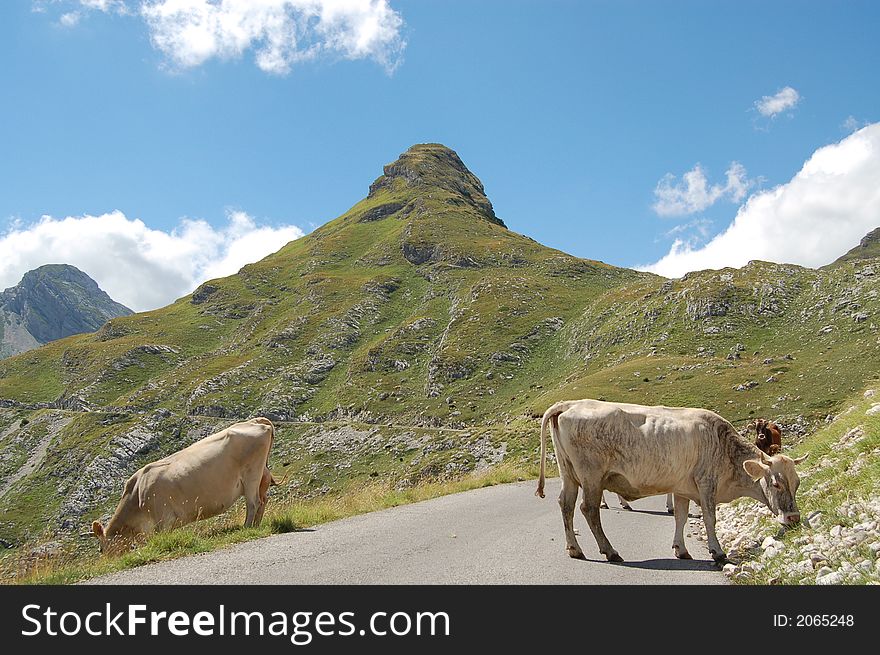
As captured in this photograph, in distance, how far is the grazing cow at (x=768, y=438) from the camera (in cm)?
1541

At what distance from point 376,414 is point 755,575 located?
10379 centimetres

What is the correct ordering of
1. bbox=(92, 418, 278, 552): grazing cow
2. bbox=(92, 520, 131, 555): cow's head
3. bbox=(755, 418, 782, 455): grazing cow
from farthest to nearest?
bbox=(755, 418, 782, 455): grazing cow, bbox=(92, 418, 278, 552): grazing cow, bbox=(92, 520, 131, 555): cow's head

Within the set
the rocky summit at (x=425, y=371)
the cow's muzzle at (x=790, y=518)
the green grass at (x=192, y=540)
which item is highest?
the rocky summit at (x=425, y=371)

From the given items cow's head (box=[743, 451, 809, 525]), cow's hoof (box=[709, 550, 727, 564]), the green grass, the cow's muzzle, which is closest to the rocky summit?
the green grass

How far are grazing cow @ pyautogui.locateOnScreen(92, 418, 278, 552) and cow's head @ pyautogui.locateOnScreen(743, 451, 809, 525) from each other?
411 inches

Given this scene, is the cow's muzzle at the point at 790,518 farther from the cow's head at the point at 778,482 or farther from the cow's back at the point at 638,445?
the cow's back at the point at 638,445

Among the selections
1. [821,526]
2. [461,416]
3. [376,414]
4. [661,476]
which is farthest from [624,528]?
[376,414]

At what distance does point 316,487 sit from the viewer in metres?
84.9

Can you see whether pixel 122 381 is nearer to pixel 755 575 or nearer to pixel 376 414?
pixel 376 414

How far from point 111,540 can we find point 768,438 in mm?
16643

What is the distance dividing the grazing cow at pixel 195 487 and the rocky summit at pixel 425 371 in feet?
164

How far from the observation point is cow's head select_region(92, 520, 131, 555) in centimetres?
1203

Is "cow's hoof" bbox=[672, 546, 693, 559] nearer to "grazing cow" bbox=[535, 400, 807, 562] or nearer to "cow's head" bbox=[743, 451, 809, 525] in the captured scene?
"grazing cow" bbox=[535, 400, 807, 562]

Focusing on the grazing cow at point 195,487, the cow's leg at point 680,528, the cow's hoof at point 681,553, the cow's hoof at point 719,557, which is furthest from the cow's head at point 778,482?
Answer: the grazing cow at point 195,487
